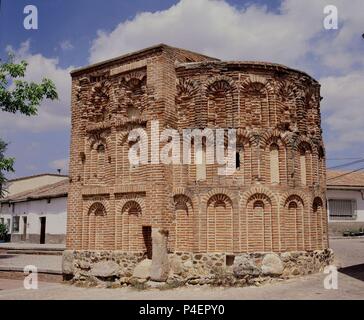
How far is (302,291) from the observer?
1024cm

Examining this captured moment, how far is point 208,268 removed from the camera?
38.0 feet

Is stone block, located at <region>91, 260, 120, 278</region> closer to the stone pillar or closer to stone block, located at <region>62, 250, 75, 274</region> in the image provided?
stone block, located at <region>62, 250, 75, 274</region>

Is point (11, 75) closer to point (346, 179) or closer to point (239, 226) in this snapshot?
point (239, 226)

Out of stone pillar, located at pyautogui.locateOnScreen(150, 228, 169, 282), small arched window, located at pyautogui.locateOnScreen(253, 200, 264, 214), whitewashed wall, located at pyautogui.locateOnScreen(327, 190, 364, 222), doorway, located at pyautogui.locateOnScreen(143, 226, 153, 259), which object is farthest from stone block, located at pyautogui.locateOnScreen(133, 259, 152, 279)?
whitewashed wall, located at pyautogui.locateOnScreen(327, 190, 364, 222)

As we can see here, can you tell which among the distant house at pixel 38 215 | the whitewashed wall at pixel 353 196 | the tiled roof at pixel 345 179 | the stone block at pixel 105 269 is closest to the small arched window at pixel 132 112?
the stone block at pixel 105 269

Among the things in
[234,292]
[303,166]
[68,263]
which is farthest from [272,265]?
[68,263]

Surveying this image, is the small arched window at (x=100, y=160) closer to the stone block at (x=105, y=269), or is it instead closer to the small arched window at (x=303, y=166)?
the stone block at (x=105, y=269)

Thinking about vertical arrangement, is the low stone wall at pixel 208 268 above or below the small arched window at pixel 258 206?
below

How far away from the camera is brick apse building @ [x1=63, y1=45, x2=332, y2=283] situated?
11789mm

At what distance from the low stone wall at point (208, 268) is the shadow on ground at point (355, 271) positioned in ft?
2.52

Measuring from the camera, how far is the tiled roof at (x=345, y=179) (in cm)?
3262
